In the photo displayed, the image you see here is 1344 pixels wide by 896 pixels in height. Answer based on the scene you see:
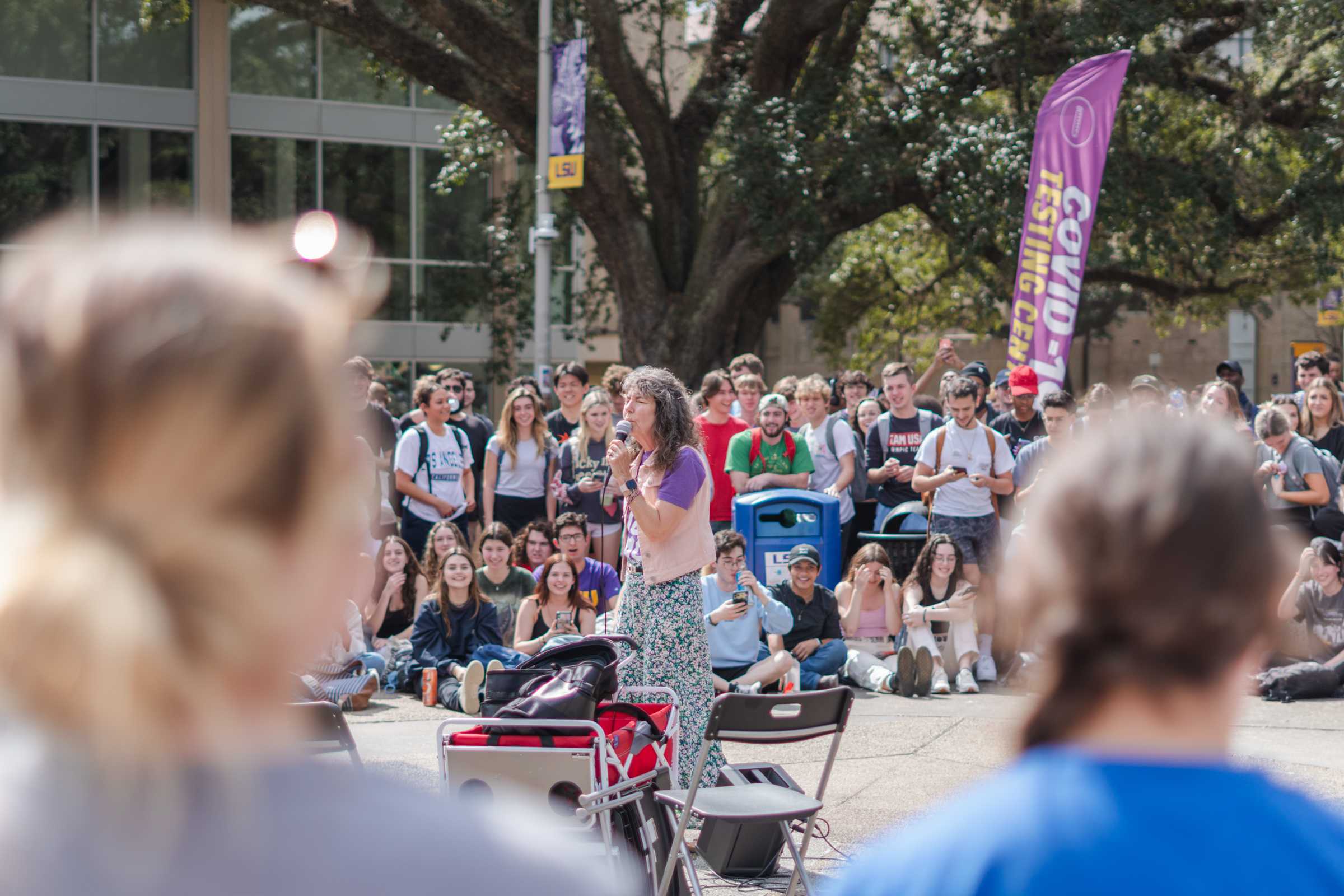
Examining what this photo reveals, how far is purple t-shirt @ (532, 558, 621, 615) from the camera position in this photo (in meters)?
8.87

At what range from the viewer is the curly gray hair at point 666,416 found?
5.88 metres

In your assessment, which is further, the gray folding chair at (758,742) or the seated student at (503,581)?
the seated student at (503,581)

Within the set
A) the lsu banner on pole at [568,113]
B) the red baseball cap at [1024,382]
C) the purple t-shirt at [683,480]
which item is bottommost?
the purple t-shirt at [683,480]

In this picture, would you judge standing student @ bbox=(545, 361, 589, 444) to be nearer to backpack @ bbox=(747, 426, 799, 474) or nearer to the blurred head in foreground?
backpack @ bbox=(747, 426, 799, 474)

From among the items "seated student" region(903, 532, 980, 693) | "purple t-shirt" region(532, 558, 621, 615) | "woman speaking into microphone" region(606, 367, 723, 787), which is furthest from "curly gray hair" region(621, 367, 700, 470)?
"seated student" region(903, 532, 980, 693)

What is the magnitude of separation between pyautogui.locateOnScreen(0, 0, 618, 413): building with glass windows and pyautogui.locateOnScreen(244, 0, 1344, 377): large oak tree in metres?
3.94

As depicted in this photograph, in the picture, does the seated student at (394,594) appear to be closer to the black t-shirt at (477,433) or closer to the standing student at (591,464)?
the standing student at (591,464)

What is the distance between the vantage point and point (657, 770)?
198 inches

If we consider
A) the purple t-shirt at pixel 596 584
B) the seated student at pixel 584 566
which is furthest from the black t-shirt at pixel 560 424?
the purple t-shirt at pixel 596 584

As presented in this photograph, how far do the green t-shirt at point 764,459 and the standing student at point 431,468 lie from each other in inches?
77.0

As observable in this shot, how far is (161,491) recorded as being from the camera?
2.90 feet

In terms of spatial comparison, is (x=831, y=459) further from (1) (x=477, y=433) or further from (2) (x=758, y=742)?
(2) (x=758, y=742)

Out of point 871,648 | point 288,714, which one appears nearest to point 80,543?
point 288,714

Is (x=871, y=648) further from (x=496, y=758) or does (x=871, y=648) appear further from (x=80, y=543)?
(x=80, y=543)
